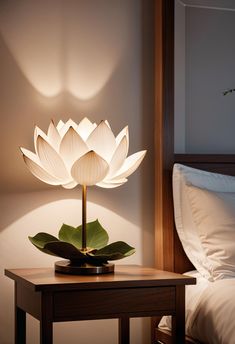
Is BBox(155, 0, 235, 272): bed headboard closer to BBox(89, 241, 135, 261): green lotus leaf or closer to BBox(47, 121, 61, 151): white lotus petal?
BBox(89, 241, 135, 261): green lotus leaf

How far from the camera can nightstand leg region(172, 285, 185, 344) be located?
92.3 inches

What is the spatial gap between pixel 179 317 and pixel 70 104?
1.02 m

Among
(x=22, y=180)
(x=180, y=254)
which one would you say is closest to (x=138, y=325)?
(x=180, y=254)

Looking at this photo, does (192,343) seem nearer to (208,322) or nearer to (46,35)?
(208,322)

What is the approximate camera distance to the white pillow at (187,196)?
107 inches

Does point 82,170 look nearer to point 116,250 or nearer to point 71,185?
point 71,185

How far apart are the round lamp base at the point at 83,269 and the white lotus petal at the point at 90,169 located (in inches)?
12.0

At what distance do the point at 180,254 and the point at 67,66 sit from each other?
0.92 m

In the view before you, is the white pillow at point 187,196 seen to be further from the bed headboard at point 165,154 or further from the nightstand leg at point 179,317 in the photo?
the nightstand leg at point 179,317

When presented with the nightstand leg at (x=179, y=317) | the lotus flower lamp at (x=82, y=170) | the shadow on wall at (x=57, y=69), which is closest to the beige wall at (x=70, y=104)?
the shadow on wall at (x=57, y=69)

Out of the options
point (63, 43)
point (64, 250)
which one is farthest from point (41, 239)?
point (63, 43)

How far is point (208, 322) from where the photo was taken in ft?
7.82

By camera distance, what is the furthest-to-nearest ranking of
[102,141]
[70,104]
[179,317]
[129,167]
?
[70,104], [129,167], [102,141], [179,317]

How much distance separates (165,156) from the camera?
9.42 feet
